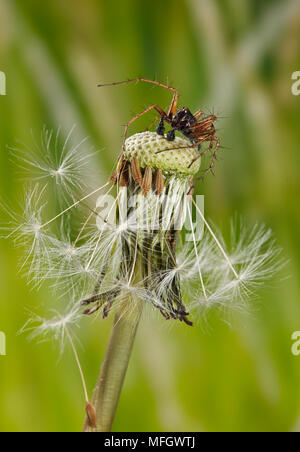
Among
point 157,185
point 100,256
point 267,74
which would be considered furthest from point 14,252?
point 267,74

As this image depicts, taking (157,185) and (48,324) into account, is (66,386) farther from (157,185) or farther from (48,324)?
(157,185)

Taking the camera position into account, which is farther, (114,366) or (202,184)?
(202,184)

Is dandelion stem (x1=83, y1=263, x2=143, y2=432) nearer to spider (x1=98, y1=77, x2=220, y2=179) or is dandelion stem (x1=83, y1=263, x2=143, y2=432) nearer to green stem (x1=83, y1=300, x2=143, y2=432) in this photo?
green stem (x1=83, y1=300, x2=143, y2=432)

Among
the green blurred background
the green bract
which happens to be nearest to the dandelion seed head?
the green bract

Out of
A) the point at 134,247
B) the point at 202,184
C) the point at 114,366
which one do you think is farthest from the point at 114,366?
the point at 202,184

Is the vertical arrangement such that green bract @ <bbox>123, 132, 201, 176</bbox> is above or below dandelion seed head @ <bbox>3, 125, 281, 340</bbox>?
above

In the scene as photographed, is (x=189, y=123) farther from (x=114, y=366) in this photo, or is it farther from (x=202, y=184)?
(x=202, y=184)

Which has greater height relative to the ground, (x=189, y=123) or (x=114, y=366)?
(x=189, y=123)
